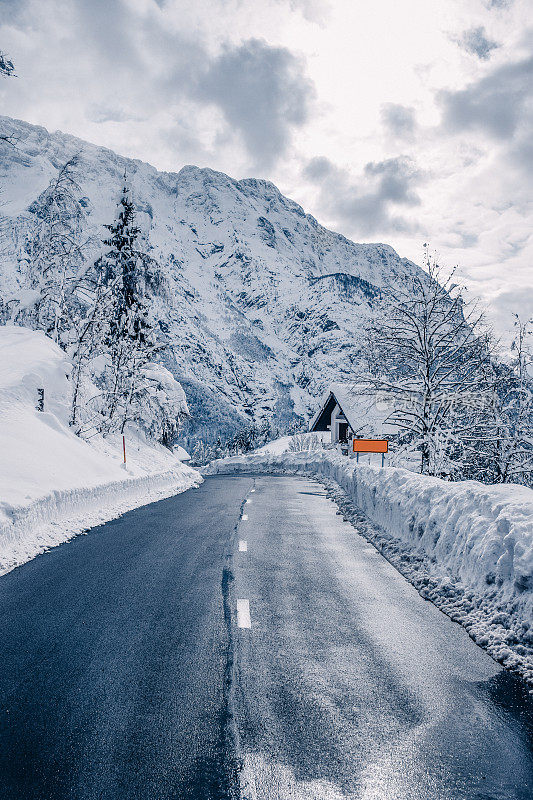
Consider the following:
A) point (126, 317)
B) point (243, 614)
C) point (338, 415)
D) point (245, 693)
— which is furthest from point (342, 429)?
point (245, 693)

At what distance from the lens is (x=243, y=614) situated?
579 centimetres

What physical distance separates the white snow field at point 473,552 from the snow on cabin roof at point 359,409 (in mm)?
8869

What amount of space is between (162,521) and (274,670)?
857 cm

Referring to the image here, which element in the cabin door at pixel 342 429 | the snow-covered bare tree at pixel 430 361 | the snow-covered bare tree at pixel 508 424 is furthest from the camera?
the cabin door at pixel 342 429

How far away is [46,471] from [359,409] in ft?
118

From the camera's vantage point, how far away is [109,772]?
2967 mm

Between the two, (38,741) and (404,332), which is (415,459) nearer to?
(404,332)

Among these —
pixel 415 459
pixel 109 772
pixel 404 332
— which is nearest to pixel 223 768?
pixel 109 772

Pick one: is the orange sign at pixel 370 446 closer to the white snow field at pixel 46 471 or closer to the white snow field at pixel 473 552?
the white snow field at pixel 473 552

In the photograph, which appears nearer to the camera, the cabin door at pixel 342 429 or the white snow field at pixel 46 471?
the white snow field at pixel 46 471

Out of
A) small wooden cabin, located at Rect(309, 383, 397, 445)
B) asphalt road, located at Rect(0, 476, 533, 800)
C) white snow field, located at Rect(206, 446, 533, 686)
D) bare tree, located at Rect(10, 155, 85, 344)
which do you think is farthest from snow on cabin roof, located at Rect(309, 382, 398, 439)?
bare tree, located at Rect(10, 155, 85, 344)

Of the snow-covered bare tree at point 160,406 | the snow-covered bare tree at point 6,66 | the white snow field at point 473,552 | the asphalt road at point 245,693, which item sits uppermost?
the snow-covered bare tree at point 6,66

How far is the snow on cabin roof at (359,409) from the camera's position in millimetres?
19828

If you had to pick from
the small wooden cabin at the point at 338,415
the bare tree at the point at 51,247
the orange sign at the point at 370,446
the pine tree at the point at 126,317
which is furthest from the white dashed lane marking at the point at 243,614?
the small wooden cabin at the point at 338,415
